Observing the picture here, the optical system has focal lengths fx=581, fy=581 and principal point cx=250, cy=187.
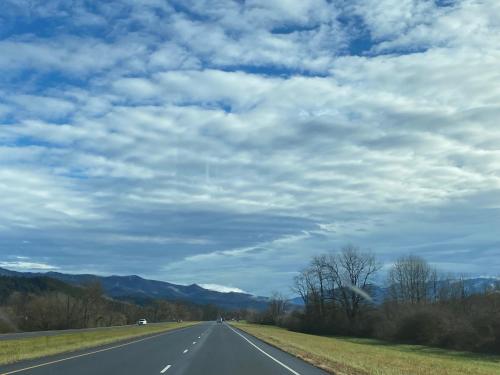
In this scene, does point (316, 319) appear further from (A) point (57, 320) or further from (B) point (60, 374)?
(B) point (60, 374)

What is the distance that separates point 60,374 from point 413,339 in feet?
186

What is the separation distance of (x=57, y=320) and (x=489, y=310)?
8655cm

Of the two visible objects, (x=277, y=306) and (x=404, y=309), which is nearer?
(x=404, y=309)

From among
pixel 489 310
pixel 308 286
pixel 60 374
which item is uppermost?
pixel 308 286

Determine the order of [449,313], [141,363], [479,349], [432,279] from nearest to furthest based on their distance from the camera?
[141,363] → [479,349] → [449,313] → [432,279]

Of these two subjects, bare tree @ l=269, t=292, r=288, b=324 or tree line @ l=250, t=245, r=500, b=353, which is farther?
bare tree @ l=269, t=292, r=288, b=324

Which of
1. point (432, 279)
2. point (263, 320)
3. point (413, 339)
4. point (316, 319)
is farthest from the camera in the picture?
point (263, 320)

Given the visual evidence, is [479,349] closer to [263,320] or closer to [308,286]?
[308,286]

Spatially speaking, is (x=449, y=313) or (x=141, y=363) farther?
(x=449, y=313)

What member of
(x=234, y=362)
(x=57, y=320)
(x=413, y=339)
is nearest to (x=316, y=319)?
(x=413, y=339)

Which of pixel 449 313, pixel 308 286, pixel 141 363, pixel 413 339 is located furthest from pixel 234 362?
pixel 308 286

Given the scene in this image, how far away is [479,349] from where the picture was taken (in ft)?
162

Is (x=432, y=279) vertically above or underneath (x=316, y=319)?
above

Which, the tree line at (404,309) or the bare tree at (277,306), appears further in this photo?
the bare tree at (277,306)
